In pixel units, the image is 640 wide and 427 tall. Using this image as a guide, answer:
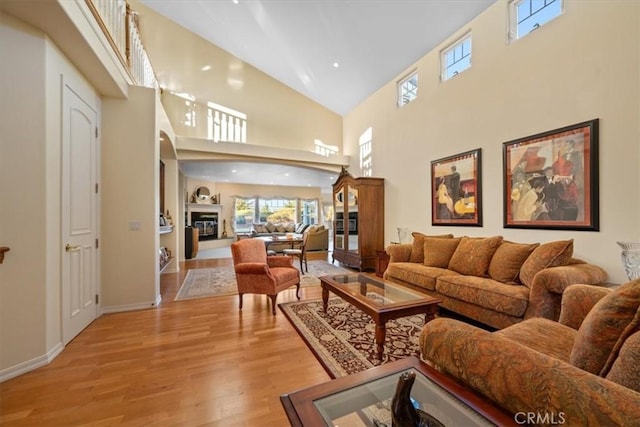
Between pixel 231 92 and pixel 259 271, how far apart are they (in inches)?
200

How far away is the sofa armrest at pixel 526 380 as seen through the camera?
712 millimetres

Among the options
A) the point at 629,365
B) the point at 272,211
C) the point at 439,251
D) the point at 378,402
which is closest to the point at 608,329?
the point at 629,365

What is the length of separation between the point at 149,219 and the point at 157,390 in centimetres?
214

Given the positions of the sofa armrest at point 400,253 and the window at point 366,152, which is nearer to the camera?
the sofa armrest at point 400,253

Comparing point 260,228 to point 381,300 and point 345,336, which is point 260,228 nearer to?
point 345,336

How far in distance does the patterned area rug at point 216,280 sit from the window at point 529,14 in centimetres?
431

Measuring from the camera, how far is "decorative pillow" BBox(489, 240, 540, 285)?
264 cm

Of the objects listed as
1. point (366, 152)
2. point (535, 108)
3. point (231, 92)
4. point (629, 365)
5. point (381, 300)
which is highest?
point (231, 92)

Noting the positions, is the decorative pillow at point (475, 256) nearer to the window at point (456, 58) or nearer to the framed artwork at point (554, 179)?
the framed artwork at point (554, 179)

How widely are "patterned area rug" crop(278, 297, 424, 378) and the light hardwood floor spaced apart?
0.13m

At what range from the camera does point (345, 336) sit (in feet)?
8.22

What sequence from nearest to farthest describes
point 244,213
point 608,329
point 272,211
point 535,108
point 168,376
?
point 608,329
point 168,376
point 535,108
point 244,213
point 272,211

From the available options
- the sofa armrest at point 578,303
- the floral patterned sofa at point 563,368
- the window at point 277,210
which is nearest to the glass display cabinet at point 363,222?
the sofa armrest at point 578,303

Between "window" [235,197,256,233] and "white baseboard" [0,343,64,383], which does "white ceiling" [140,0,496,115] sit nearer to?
"white baseboard" [0,343,64,383]
